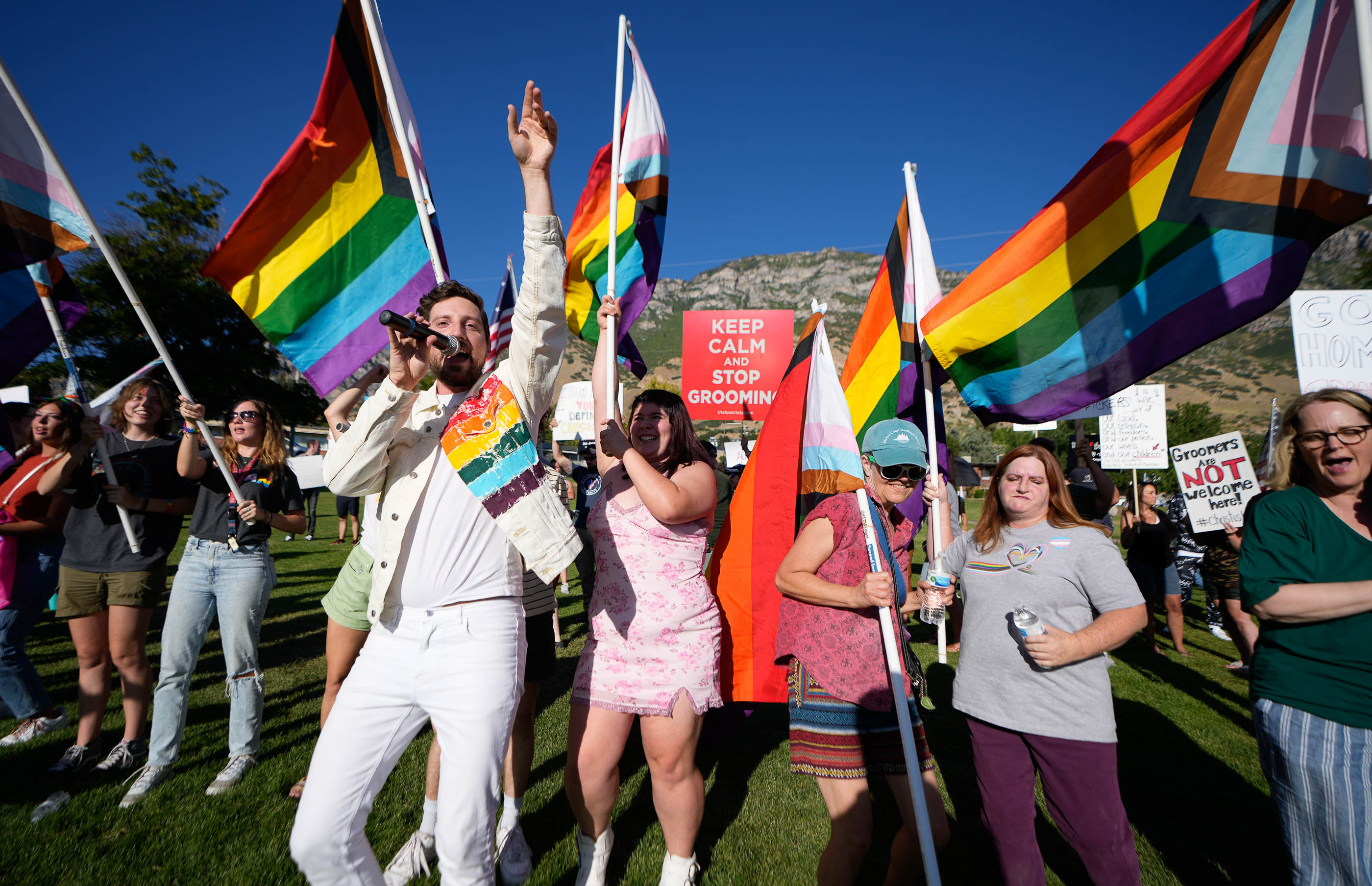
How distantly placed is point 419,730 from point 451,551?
22.2 inches

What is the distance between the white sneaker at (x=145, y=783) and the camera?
3496mm


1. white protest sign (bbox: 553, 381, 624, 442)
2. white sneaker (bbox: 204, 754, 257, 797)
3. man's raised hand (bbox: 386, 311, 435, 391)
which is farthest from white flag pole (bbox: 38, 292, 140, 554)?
white protest sign (bbox: 553, 381, 624, 442)

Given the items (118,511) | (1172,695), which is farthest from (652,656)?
(1172,695)

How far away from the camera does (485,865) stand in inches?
76.2

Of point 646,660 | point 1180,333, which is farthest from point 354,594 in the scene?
point 1180,333

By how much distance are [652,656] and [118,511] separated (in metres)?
3.71

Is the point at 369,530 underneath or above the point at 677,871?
above

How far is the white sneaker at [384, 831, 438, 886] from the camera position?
295 cm

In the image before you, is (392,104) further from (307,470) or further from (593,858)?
(307,470)

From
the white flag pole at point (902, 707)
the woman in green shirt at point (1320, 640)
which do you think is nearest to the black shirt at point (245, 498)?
the white flag pole at point (902, 707)

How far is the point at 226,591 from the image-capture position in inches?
146

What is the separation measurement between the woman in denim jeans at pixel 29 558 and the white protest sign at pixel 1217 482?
30.5ft

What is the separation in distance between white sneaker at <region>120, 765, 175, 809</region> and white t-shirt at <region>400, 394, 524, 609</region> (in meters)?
2.94

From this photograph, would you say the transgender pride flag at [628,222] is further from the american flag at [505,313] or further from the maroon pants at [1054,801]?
the maroon pants at [1054,801]
